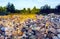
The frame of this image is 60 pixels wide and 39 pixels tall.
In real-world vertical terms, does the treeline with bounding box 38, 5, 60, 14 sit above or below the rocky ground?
above

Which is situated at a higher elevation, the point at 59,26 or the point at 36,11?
the point at 36,11

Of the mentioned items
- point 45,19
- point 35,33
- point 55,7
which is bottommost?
point 35,33

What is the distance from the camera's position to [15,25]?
1514mm

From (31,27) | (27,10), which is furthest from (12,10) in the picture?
(31,27)

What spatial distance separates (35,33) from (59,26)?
0.28 m

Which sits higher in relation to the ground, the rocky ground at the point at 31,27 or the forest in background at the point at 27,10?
the forest in background at the point at 27,10

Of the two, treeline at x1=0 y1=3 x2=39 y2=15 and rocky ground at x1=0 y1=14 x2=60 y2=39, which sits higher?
treeline at x1=0 y1=3 x2=39 y2=15

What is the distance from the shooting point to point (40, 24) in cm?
152

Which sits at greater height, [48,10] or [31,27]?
[48,10]

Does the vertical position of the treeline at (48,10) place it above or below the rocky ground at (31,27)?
above

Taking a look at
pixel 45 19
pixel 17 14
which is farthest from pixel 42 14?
pixel 17 14

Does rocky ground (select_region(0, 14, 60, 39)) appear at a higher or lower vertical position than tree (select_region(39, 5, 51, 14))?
lower

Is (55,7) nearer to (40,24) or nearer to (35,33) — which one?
(40,24)

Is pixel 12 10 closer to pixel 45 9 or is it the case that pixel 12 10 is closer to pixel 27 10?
pixel 27 10
